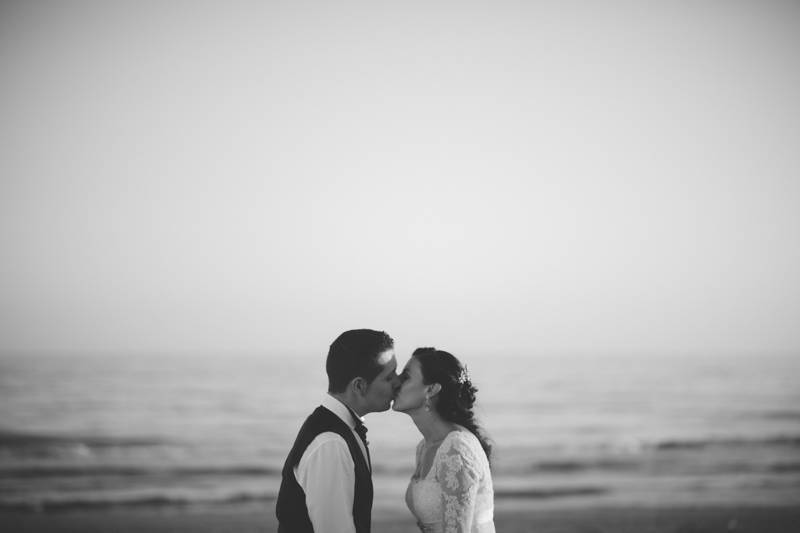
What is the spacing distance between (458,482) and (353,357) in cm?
112

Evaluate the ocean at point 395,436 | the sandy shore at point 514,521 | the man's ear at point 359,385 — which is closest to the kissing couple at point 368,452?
the man's ear at point 359,385

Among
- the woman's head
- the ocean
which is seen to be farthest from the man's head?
the ocean

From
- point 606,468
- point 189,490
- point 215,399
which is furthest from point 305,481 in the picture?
point 215,399

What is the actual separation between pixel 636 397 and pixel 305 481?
32536mm

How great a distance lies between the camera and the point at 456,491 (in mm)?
4074

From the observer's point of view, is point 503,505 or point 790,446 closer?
point 503,505

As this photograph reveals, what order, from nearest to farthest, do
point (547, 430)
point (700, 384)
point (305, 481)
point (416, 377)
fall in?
point (305, 481) < point (416, 377) < point (547, 430) < point (700, 384)

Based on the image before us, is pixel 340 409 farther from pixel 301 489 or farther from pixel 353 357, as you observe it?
pixel 301 489

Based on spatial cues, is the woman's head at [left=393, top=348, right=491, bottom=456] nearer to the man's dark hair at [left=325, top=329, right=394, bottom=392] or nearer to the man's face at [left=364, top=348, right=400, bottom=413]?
the man's face at [left=364, top=348, right=400, bottom=413]

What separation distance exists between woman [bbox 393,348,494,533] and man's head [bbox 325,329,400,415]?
67 cm

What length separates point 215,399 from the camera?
3081 centimetres

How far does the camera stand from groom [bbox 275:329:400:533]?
3107 millimetres

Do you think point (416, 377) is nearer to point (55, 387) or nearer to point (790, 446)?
point (790, 446)

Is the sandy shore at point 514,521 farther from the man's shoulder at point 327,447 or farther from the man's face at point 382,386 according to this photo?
the man's shoulder at point 327,447
